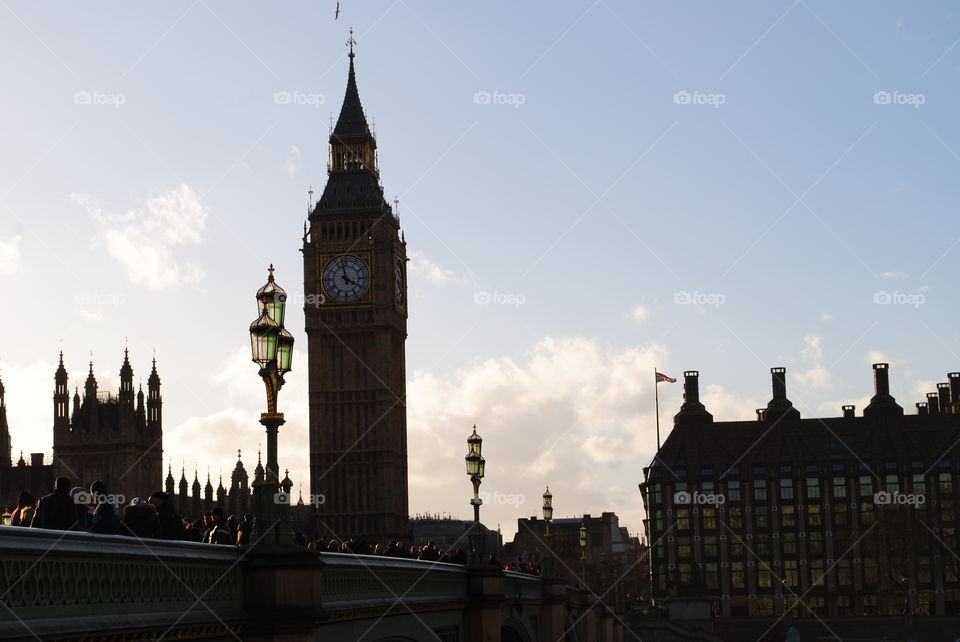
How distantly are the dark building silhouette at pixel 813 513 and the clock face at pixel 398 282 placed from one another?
3085cm

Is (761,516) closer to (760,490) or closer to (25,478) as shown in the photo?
(760,490)

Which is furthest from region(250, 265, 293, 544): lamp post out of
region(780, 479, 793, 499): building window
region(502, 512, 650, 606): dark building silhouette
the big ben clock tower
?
region(502, 512, 650, 606): dark building silhouette

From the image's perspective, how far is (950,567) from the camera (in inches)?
5256

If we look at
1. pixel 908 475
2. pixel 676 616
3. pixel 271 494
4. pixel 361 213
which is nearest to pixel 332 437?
pixel 361 213

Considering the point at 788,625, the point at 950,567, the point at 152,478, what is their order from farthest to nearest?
the point at 950,567
the point at 788,625
the point at 152,478

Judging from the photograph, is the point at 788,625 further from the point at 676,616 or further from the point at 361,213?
the point at 361,213

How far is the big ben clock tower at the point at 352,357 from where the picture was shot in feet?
379

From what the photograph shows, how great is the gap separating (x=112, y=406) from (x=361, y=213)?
26.6 metres

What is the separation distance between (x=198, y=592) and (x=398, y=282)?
107169 mm

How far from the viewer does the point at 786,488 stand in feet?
447

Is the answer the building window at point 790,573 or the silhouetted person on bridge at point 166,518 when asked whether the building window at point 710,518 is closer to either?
the building window at point 790,573

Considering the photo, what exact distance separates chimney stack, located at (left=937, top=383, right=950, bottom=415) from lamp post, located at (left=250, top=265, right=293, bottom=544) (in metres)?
141

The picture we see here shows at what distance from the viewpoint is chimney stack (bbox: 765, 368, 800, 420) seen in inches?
5497

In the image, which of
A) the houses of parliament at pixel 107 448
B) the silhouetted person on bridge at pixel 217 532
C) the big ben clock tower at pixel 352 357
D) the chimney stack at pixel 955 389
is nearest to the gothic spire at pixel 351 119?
the big ben clock tower at pixel 352 357
